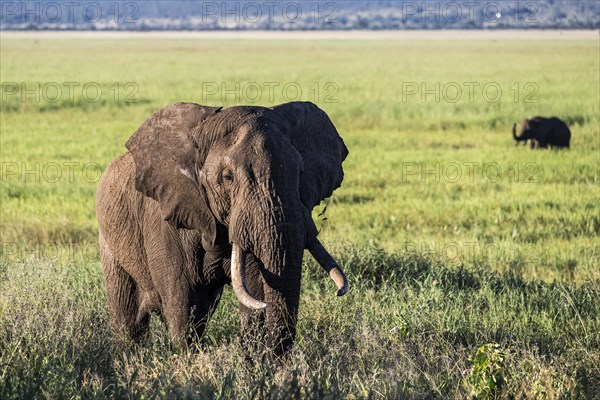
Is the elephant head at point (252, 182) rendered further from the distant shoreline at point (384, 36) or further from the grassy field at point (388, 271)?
the distant shoreline at point (384, 36)

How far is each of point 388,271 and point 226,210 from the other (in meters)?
3.71

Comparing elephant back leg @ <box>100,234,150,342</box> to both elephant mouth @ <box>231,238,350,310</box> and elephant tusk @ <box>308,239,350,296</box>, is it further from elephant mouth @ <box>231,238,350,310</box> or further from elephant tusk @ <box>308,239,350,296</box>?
elephant tusk @ <box>308,239,350,296</box>

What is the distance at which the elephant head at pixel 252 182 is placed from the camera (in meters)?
5.01

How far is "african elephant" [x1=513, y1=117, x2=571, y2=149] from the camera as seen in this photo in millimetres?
21375

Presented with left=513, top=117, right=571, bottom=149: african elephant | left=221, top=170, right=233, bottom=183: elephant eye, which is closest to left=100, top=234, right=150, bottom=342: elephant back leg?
left=221, top=170, right=233, bottom=183: elephant eye

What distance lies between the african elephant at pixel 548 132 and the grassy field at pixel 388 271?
0.44 meters

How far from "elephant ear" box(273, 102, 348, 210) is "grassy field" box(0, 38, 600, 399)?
0.82m

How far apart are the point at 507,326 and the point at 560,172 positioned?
445 inches

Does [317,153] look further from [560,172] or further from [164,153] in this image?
[560,172]

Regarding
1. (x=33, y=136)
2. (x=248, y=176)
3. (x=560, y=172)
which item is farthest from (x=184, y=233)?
(x=33, y=136)

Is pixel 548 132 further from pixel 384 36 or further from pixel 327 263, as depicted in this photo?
pixel 384 36

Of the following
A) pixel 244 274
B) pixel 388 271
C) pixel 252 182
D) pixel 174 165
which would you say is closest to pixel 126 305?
pixel 174 165

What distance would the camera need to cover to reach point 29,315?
6.45 meters

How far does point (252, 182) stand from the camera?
16.6 feet
